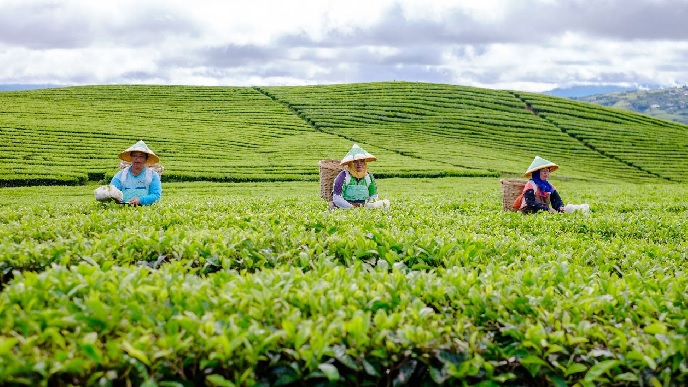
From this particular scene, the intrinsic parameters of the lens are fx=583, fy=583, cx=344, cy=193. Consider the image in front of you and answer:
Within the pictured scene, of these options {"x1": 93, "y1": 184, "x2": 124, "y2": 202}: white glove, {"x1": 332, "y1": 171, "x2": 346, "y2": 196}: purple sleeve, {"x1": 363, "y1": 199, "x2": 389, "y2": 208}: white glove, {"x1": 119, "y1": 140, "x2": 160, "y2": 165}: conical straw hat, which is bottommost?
{"x1": 363, "y1": 199, "x2": 389, "y2": 208}: white glove

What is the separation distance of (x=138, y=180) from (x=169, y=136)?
A: 33.8 meters

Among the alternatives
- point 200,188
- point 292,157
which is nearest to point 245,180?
point 200,188

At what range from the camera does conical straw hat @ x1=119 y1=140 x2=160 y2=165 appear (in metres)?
11.3

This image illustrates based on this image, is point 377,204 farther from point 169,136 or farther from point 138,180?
point 169,136

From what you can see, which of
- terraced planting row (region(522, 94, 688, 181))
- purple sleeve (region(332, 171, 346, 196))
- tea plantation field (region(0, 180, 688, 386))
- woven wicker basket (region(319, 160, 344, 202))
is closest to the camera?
tea plantation field (region(0, 180, 688, 386))

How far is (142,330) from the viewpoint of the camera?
3580 millimetres

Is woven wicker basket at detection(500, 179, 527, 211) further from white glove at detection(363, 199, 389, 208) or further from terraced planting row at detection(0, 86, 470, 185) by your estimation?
terraced planting row at detection(0, 86, 470, 185)

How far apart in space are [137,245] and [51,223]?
2256 mm

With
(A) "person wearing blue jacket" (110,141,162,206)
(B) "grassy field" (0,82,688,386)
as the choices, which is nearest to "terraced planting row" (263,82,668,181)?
(A) "person wearing blue jacket" (110,141,162,206)

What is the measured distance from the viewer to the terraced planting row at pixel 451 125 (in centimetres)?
4634

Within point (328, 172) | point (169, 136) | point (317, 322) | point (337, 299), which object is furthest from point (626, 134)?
point (317, 322)

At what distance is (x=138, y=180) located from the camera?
37.8 feet

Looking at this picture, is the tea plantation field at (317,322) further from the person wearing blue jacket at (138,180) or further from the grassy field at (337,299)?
the person wearing blue jacket at (138,180)

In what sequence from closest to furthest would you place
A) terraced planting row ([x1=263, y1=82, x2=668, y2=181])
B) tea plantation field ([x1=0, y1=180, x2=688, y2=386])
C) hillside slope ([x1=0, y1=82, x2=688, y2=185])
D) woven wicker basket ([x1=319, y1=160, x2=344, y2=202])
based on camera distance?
tea plantation field ([x1=0, y1=180, x2=688, y2=386]) → woven wicker basket ([x1=319, y1=160, x2=344, y2=202]) → hillside slope ([x1=0, y1=82, x2=688, y2=185]) → terraced planting row ([x1=263, y1=82, x2=668, y2=181])
